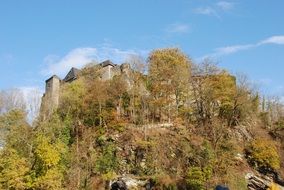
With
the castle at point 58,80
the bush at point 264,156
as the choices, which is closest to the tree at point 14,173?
the castle at point 58,80

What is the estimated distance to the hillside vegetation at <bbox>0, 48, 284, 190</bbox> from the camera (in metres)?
35.8

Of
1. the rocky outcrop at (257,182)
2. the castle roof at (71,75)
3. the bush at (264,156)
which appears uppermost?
the castle roof at (71,75)

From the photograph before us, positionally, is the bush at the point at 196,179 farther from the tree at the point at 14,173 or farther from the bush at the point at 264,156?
the tree at the point at 14,173

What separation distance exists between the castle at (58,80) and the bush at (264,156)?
14.3 m

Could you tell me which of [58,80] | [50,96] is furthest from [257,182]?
[58,80]

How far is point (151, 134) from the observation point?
41250mm

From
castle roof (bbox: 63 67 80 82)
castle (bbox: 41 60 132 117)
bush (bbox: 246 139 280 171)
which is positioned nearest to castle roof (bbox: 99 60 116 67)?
castle (bbox: 41 60 132 117)

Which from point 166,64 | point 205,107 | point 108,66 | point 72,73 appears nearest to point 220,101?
point 205,107

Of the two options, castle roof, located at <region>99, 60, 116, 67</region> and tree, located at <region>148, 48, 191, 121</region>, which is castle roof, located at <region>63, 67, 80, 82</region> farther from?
tree, located at <region>148, 48, 191, 121</region>

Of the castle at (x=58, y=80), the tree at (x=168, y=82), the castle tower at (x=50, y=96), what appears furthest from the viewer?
the castle at (x=58, y=80)

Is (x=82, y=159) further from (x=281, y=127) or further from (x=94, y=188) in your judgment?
(x=281, y=127)

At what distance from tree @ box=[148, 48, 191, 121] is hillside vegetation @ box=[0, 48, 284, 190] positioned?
3.9 inches

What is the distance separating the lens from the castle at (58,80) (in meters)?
47.1

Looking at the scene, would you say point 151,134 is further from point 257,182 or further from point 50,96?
point 50,96
